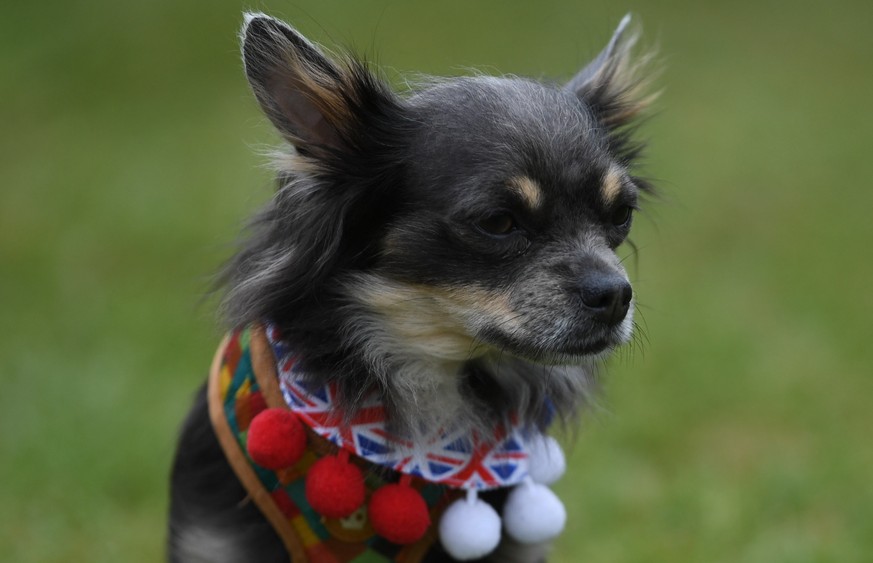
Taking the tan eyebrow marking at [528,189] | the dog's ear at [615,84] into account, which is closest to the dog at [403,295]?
the tan eyebrow marking at [528,189]

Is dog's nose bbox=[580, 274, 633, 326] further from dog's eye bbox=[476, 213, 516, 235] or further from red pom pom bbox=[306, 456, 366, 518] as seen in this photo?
red pom pom bbox=[306, 456, 366, 518]

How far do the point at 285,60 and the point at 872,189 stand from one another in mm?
7290

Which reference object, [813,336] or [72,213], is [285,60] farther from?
[72,213]

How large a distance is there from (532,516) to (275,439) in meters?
0.75

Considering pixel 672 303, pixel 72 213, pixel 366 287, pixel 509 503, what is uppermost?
pixel 366 287

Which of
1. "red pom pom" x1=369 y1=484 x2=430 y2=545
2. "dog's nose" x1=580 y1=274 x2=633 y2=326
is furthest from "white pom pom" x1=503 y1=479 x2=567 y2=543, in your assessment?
"dog's nose" x1=580 y1=274 x2=633 y2=326

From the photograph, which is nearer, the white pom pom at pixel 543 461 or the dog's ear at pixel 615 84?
the white pom pom at pixel 543 461

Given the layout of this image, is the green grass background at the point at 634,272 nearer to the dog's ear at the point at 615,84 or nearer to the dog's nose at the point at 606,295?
the dog's ear at the point at 615,84

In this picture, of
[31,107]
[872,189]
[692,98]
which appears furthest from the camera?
[692,98]

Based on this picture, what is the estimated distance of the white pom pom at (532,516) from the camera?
123 inches

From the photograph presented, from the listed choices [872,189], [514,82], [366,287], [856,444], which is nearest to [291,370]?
[366,287]

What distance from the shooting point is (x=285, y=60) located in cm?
296

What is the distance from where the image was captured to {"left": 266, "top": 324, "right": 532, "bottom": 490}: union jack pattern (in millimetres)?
3008

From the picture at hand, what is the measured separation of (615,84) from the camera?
11.8 ft
